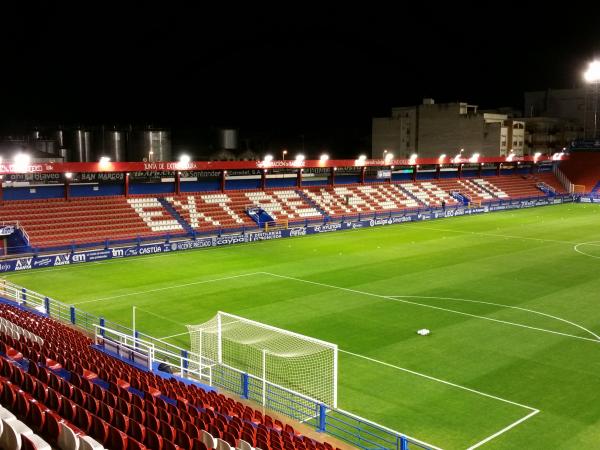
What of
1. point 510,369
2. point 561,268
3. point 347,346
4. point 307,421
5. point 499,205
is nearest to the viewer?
point 307,421

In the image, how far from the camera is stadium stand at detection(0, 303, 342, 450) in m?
9.66

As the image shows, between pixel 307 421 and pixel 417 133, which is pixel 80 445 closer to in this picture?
pixel 307 421

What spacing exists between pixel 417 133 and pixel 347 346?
88.2m

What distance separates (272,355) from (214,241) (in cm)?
2501

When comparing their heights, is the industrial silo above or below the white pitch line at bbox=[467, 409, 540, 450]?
above

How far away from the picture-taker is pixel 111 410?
423 inches

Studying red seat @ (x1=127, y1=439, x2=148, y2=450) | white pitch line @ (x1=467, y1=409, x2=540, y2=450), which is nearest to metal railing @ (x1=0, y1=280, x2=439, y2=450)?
white pitch line @ (x1=467, y1=409, x2=540, y2=450)

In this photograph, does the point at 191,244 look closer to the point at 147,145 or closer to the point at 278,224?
the point at 278,224

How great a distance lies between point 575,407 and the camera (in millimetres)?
15477

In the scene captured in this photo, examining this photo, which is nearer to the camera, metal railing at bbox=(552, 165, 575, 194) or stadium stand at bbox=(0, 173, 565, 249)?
stadium stand at bbox=(0, 173, 565, 249)

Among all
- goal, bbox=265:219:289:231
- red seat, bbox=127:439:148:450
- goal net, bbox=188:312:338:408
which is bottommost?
goal net, bbox=188:312:338:408

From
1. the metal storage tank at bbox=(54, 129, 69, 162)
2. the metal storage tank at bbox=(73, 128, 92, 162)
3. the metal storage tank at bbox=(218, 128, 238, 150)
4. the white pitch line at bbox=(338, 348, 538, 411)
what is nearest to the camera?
the white pitch line at bbox=(338, 348, 538, 411)

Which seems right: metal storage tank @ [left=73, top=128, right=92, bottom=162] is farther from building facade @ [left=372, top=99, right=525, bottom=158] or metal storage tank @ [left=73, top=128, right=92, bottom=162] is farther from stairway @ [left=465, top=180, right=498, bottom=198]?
stairway @ [left=465, top=180, right=498, bottom=198]

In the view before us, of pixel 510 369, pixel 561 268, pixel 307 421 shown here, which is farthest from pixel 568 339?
pixel 561 268
